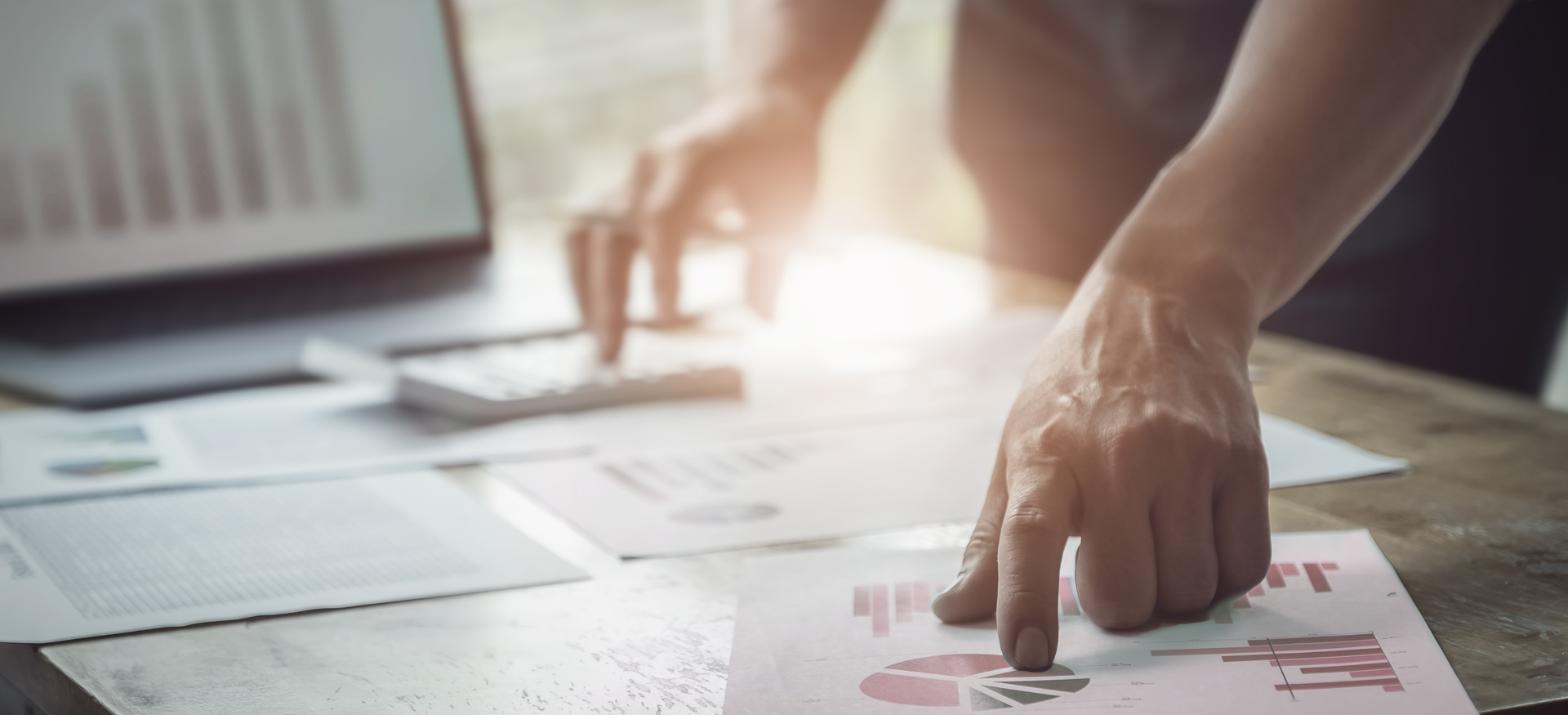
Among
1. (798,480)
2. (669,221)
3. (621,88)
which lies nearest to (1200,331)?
(798,480)

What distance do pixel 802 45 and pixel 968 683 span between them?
3.60 feet

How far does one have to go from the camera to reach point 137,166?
1301mm

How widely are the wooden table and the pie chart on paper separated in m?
0.06

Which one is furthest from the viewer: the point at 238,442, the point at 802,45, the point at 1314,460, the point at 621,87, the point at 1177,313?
the point at 621,87

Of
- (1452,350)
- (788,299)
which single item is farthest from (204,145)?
(1452,350)

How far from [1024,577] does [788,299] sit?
873 millimetres

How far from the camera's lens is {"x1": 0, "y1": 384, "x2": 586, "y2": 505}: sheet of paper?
75cm

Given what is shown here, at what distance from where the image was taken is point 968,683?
0.42 meters

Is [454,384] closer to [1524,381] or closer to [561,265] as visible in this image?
[561,265]

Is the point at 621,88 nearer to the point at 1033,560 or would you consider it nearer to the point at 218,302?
the point at 218,302

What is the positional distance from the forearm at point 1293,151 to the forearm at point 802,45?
825 mm

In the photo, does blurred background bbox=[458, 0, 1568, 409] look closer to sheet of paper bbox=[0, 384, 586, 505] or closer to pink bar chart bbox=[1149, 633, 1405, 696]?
sheet of paper bbox=[0, 384, 586, 505]

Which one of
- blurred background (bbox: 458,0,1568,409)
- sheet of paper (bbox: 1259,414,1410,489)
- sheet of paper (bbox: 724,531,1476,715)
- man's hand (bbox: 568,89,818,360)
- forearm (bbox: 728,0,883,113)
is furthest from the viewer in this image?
blurred background (bbox: 458,0,1568,409)

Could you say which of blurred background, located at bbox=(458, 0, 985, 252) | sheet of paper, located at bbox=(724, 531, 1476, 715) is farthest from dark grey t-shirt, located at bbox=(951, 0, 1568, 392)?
blurred background, located at bbox=(458, 0, 985, 252)
